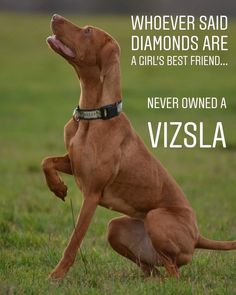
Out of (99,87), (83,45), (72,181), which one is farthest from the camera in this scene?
(72,181)

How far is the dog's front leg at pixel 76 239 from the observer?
7.65 m

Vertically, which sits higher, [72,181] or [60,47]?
[60,47]

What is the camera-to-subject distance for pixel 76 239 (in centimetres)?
766

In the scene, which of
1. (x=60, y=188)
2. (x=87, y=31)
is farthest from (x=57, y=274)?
(x=87, y=31)

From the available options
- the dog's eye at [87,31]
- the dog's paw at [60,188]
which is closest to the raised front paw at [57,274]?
the dog's paw at [60,188]

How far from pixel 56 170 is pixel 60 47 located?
37.3 inches

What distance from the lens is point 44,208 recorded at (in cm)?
1220

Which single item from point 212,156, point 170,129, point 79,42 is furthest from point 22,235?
point 170,129

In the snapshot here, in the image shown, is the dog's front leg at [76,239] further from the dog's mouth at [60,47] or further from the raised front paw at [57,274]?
the dog's mouth at [60,47]

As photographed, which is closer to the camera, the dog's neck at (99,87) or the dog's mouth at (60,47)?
the dog's mouth at (60,47)

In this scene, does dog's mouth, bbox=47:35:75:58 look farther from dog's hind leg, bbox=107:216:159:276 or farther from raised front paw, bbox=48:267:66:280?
raised front paw, bbox=48:267:66:280

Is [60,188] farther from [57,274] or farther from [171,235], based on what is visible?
[171,235]

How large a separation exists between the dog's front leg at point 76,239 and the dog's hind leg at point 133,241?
47cm

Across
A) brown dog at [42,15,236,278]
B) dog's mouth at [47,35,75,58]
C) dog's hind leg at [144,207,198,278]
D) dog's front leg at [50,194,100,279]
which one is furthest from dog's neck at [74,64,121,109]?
dog's hind leg at [144,207,198,278]
